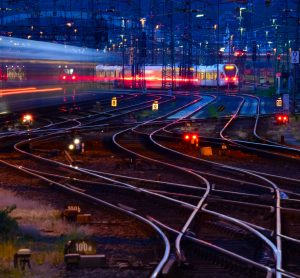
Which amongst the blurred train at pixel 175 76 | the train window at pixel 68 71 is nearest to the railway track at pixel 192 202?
the train window at pixel 68 71

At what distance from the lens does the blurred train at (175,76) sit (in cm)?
6269

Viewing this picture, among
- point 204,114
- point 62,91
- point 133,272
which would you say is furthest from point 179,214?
point 62,91

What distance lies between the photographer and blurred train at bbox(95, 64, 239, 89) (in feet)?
206

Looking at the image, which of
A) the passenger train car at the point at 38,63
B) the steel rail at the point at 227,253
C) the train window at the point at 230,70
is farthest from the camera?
the train window at the point at 230,70

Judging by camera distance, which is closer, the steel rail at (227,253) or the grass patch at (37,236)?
the steel rail at (227,253)

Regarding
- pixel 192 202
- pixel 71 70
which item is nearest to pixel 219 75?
pixel 71 70

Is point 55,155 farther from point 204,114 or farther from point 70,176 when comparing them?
point 204,114

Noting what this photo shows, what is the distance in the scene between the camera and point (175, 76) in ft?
218

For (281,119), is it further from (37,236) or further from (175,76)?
(175,76)

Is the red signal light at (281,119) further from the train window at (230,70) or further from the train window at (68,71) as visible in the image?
the train window at (230,70)

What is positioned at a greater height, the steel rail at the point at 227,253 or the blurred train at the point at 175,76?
the steel rail at the point at 227,253

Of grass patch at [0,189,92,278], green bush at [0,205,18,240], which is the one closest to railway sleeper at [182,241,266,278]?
grass patch at [0,189,92,278]

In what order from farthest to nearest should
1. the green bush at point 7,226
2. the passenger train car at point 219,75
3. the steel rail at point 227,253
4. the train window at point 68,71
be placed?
1. the passenger train car at point 219,75
2. the train window at point 68,71
3. the green bush at point 7,226
4. the steel rail at point 227,253

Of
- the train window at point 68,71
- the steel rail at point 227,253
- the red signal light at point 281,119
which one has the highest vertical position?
the train window at point 68,71
